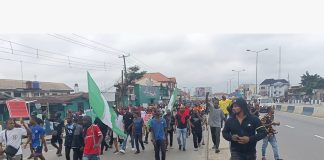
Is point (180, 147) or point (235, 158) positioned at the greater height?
point (235, 158)

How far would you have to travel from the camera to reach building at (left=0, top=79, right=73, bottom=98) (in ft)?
177

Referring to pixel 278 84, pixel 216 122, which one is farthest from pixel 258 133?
pixel 278 84

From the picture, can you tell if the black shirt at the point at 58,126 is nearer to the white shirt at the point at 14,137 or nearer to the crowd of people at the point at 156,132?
the crowd of people at the point at 156,132

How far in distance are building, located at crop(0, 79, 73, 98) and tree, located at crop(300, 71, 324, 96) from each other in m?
53.6

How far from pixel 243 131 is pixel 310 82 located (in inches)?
3560

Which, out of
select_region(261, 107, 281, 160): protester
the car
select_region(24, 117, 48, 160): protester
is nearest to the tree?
the car

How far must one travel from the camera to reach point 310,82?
89.2m

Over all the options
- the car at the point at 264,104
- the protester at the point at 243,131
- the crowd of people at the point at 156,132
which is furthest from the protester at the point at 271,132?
the car at the point at 264,104

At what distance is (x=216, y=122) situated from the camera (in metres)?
11.5

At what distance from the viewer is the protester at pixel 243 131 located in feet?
16.7

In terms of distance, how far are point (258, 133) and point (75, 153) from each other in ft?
17.9

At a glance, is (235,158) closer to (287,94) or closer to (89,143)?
(89,143)

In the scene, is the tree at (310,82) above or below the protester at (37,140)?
above

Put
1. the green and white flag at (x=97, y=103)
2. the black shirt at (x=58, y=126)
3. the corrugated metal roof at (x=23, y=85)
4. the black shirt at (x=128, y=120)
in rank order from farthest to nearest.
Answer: the corrugated metal roof at (x=23, y=85)
the black shirt at (x=128, y=120)
the black shirt at (x=58, y=126)
the green and white flag at (x=97, y=103)
